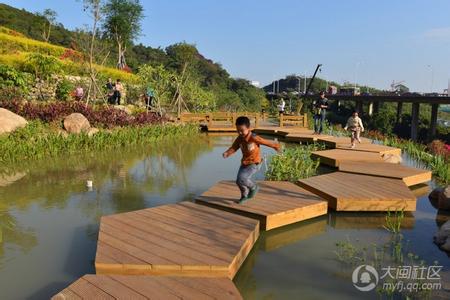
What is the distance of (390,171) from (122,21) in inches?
1446

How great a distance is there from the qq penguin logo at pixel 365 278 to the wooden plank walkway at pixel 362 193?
2.16 metres

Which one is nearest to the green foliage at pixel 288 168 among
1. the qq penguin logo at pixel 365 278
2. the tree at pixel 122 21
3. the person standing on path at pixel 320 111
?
the qq penguin logo at pixel 365 278

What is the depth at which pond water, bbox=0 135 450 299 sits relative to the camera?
400 cm

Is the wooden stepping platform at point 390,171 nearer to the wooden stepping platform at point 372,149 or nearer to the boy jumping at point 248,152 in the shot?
the wooden stepping platform at point 372,149

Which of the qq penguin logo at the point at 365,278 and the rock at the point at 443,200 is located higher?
the rock at the point at 443,200

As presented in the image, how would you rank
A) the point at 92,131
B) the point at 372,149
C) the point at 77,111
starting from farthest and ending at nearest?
the point at 77,111
the point at 92,131
the point at 372,149

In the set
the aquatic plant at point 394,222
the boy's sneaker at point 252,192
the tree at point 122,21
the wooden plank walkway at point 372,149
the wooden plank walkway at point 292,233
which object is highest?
the tree at point 122,21

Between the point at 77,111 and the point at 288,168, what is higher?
the point at 77,111

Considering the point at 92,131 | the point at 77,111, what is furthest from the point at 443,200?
the point at 77,111

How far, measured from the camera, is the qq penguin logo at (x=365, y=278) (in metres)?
3.95

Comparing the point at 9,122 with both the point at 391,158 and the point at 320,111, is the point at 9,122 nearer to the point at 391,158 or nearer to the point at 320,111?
the point at 320,111

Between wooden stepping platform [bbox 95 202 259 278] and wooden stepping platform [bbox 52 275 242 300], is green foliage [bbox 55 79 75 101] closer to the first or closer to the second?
wooden stepping platform [bbox 95 202 259 278]

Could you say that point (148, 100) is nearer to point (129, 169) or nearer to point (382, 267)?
point (129, 169)

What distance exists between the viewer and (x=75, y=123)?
13.6m
